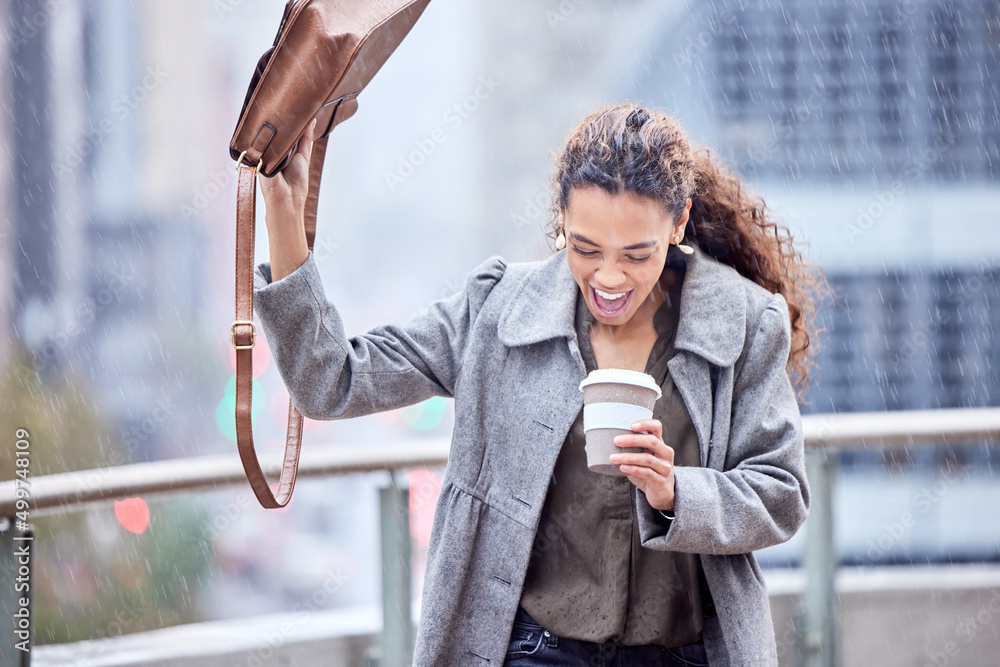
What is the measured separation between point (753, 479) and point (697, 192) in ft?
2.06

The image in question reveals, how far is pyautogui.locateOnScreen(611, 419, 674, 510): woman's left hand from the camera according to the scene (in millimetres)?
1508

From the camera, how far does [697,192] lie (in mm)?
1966

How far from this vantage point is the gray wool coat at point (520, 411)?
167 centimetres

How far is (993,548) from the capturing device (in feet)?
113

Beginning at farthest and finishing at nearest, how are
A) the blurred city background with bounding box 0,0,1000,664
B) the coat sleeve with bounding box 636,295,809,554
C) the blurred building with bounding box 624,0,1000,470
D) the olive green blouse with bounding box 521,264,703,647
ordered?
the blurred building with bounding box 624,0,1000,470
the blurred city background with bounding box 0,0,1000,664
the olive green blouse with bounding box 521,264,703,647
the coat sleeve with bounding box 636,295,809,554

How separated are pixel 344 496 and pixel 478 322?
25868 millimetres

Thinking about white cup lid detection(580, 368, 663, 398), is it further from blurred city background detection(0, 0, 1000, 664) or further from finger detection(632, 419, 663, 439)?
blurred city background detection(0, 0, 1000, 664)

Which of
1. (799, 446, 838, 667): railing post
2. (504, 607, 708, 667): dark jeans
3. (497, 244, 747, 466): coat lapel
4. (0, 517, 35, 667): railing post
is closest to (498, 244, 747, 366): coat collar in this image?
(497, 244, 747, 466): coat lapel

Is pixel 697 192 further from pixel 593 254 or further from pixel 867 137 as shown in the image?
pixel 867 137

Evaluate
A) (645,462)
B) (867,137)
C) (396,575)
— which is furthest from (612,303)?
(867,137)

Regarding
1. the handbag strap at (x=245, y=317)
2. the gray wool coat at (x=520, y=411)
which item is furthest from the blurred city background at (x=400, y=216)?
the handbag strap at (x=245, y=317)

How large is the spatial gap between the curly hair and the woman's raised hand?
0.49 metres

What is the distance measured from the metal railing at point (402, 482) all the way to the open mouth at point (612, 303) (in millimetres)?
1165

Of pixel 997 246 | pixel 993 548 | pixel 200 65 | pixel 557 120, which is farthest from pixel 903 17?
pixel 200 65
